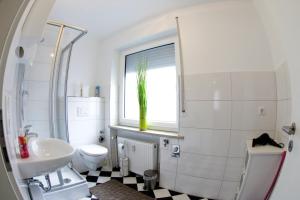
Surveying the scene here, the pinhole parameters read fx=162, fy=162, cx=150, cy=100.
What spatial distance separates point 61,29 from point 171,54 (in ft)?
4.62

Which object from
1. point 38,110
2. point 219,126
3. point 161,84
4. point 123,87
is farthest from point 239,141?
point 38,110

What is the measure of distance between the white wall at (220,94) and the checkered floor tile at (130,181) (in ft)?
0.31

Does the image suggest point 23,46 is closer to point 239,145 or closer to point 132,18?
point 132,18

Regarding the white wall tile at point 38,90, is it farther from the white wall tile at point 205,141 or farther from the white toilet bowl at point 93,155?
the white wall tile at point 205,141

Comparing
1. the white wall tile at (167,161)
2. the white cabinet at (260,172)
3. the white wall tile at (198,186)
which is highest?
the white cabinet at (260,172)

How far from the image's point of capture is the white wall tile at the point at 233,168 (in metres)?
1.69

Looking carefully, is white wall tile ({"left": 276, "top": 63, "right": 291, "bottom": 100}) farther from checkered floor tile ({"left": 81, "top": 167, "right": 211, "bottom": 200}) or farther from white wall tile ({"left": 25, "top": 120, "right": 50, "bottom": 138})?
white wall tile ({"left": 25, "top": 120, "right": 50, "bottom": 138})

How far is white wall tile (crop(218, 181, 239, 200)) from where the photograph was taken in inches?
67.6

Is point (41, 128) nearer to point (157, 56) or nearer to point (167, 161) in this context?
point (167, 161)

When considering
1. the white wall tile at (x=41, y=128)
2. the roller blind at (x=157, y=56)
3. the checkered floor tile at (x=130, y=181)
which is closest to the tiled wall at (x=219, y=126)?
the checkered floor tile at (x=130, y=181)

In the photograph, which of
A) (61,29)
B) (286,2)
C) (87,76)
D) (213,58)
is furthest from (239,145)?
(87,76)

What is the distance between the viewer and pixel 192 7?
6.34 ft

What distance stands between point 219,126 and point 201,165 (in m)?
0.50

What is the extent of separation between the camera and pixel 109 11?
2039 mm
